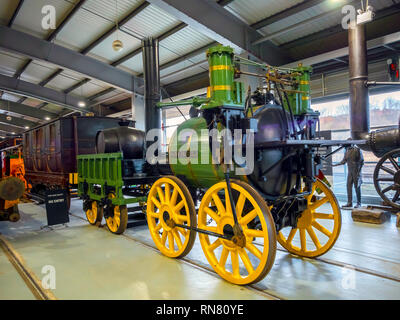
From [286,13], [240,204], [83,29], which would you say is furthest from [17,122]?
[240,204]

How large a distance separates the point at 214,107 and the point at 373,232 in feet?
13.2

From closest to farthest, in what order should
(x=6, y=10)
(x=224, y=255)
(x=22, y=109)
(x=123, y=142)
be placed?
(x=224, y=255) → (x=123, y=142) → (x=6, y=10) → (x=22, y=109)

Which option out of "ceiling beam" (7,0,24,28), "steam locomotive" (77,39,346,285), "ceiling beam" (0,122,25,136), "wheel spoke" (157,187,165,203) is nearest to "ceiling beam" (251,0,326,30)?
"steam locomotive" (77,39,346,285)

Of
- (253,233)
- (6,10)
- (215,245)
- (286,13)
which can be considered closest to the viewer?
(253,233)

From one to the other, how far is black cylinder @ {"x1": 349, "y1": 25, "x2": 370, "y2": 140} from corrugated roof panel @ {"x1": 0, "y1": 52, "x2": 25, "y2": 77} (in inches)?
506

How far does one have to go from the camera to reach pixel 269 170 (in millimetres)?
3480

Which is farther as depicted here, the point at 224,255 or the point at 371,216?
the point at 371,216

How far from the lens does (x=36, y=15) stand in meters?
9.39

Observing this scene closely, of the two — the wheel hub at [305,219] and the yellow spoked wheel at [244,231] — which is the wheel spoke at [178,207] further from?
the wheel hub at [305,219]

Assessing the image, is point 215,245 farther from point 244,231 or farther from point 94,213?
point 94,213

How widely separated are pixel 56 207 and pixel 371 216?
21.2ft
